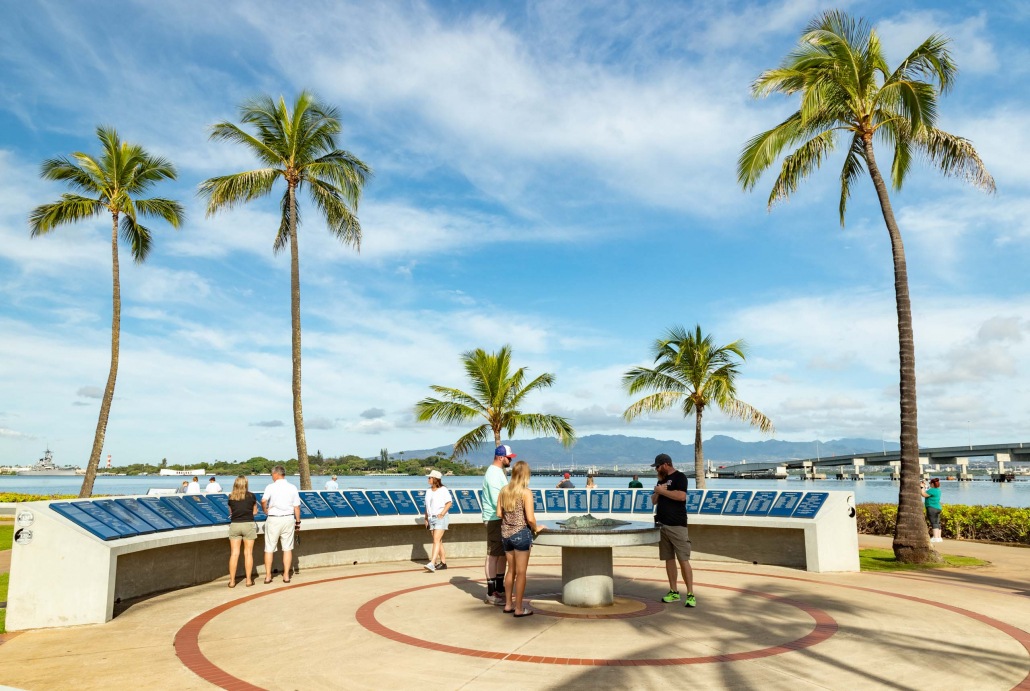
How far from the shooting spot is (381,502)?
14047 mm

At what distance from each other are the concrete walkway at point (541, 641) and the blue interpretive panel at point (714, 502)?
306 centimetres

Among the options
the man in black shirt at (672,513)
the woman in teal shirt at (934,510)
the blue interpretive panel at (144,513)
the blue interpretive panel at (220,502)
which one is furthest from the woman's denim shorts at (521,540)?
the woman in teal shirt at (934,510)

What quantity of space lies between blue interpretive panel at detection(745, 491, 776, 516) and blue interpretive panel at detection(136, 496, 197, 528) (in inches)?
396

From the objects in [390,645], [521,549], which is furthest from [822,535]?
[390,645]

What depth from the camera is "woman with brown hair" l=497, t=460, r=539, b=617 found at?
8.27 m

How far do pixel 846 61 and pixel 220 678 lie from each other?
16.2 m

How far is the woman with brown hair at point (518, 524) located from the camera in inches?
325

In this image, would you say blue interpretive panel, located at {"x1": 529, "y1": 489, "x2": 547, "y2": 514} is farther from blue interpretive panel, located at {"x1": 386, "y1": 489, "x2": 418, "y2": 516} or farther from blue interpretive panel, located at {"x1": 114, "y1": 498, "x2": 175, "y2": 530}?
blue interpretive panel, located at {"x1": 114, "y1": 498, "x2": 175, "y2": 530}

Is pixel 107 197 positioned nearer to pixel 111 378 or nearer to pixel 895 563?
pixel 111 378

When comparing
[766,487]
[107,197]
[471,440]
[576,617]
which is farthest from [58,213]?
[766,487]

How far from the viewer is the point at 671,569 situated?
9.46 metres

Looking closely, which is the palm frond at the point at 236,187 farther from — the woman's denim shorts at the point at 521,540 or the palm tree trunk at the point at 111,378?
the woman's denim shorts at the point at 521,540

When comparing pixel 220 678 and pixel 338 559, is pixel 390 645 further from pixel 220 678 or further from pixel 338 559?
pixel 338 559

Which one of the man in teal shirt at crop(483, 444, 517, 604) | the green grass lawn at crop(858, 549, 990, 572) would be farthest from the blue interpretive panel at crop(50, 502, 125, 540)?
the green grass lawn at crop(858, 549, 990, 572)
